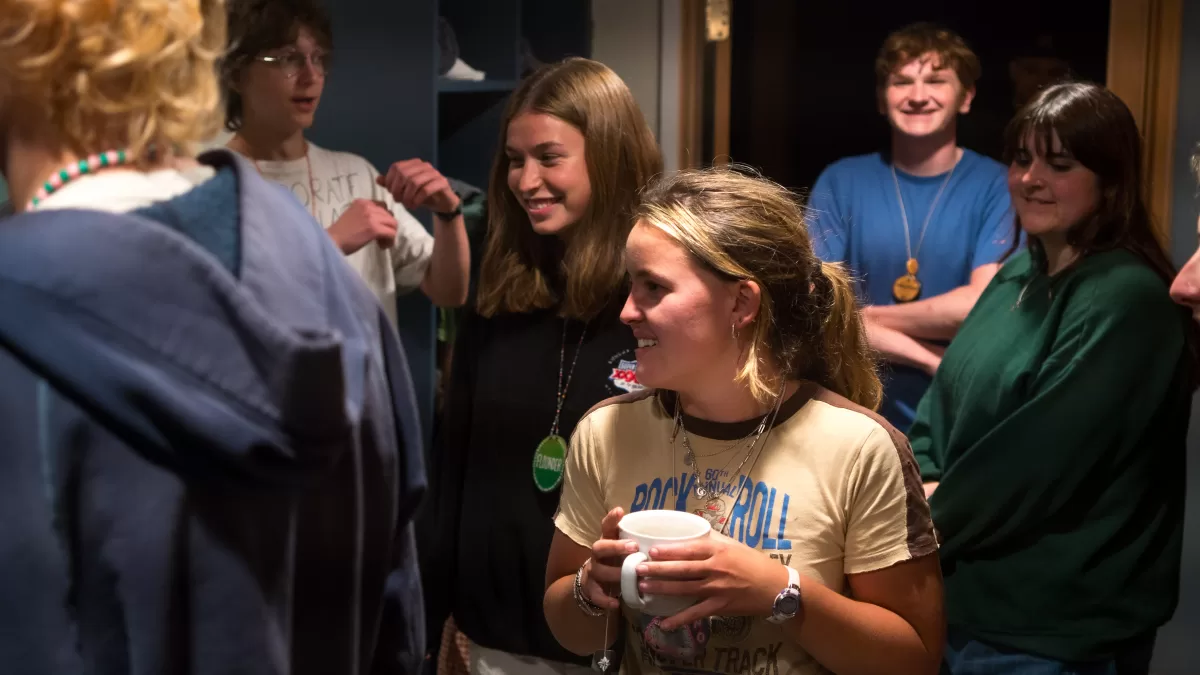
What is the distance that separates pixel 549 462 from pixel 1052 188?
3.20 ft

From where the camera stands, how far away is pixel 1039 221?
2.02 metres

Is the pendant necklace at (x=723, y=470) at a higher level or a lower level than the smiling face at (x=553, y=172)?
lower

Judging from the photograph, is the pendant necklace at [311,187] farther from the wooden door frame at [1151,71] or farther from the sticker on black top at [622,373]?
the wooden door frame at [1151,71]

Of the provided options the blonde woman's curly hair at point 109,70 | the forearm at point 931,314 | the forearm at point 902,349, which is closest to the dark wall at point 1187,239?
the forearm at point 931,314

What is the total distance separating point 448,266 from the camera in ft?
6.79

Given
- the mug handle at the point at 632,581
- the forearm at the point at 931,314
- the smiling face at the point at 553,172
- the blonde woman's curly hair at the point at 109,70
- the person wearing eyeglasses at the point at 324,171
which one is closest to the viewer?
the blonde woman's curly hair at the point at 109,70

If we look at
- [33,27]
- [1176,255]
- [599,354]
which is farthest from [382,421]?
[1176,255]

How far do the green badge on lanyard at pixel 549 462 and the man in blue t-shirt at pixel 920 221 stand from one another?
31.7 inches

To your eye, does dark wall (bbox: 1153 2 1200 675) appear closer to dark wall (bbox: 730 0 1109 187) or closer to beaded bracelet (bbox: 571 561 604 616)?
dark wall (bbox: 730 0 1109 187)

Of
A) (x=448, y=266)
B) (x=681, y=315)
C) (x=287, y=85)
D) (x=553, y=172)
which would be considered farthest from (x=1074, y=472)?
(x=287, y=85)

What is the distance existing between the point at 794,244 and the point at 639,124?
580 millimetres

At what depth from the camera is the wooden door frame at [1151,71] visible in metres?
2.46

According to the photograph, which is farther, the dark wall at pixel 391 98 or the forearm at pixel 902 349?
the forearm at pixel 902 349

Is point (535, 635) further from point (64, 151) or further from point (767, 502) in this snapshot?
point (64, 151)
